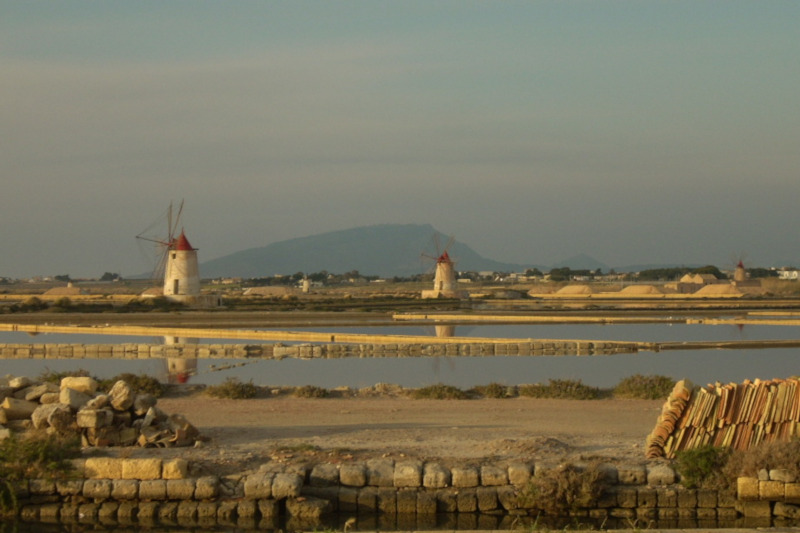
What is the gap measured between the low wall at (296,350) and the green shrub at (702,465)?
11328 millimetres

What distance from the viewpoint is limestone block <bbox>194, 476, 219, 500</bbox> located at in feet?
19.5

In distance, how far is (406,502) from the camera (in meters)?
5.96

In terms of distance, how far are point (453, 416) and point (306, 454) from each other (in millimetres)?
2490

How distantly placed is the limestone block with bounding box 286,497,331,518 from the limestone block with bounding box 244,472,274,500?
15 centimetres

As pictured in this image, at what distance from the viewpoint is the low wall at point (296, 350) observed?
56.5 feet

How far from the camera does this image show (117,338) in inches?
848

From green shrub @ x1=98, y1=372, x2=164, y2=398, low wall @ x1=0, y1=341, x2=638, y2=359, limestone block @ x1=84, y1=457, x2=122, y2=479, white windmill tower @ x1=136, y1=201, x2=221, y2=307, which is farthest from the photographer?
white windmill tower @ x1=136, y1=201, x2=221, y2=307

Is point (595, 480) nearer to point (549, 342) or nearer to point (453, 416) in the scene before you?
point (453, 416)

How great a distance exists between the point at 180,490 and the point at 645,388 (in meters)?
5.92

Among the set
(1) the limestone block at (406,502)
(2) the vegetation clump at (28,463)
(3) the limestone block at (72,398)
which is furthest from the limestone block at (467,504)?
(3) the limestone block at (72,398)

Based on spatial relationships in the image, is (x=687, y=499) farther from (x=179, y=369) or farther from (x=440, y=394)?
(x=179, y=369)

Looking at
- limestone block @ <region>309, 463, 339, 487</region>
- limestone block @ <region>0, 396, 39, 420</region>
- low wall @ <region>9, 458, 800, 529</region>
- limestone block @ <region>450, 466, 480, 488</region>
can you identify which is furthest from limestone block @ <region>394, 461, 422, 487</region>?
limestone block @ <region>0, 396, 39, 420</region>

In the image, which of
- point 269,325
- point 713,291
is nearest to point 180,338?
point 269,325

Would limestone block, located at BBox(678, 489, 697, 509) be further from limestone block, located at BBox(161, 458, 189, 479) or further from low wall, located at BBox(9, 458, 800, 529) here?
limestone block, located at BBox(161, 458, 189, 479)
